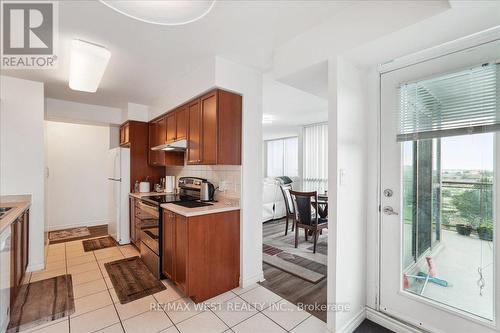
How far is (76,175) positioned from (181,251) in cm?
432

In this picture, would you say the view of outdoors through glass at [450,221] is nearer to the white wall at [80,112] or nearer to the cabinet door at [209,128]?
the cabinet door at [209,128]

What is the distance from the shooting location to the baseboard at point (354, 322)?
1817 mm

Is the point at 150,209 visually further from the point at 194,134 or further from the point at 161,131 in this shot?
the point at 161,131

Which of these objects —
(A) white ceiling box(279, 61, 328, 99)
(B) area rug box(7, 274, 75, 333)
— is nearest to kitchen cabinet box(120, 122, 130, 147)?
(B) area rug box(7, 274, 75, 333)

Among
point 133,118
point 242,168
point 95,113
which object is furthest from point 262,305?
point 95,113

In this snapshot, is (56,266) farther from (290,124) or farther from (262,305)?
(290,124)

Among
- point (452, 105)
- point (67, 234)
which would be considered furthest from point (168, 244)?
point (67, 234)

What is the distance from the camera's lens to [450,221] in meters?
1.71

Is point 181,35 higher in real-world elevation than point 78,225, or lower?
higher

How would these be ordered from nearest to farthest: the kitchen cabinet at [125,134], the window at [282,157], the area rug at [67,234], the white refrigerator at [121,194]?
the white refrigerator at [121,194], the kitchen cabinet at [125,134], the area rug at [67,234], the window at [282,157]

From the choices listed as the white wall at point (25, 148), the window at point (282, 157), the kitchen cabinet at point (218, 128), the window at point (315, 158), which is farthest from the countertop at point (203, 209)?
the window at point (282, 157)

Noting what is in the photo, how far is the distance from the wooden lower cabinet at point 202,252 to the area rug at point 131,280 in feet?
0.80

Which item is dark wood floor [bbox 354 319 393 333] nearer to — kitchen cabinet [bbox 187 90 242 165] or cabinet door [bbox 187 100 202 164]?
kitchen cabinet [bbox 187 90 242 165]

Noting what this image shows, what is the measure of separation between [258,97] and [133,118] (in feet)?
8.26
